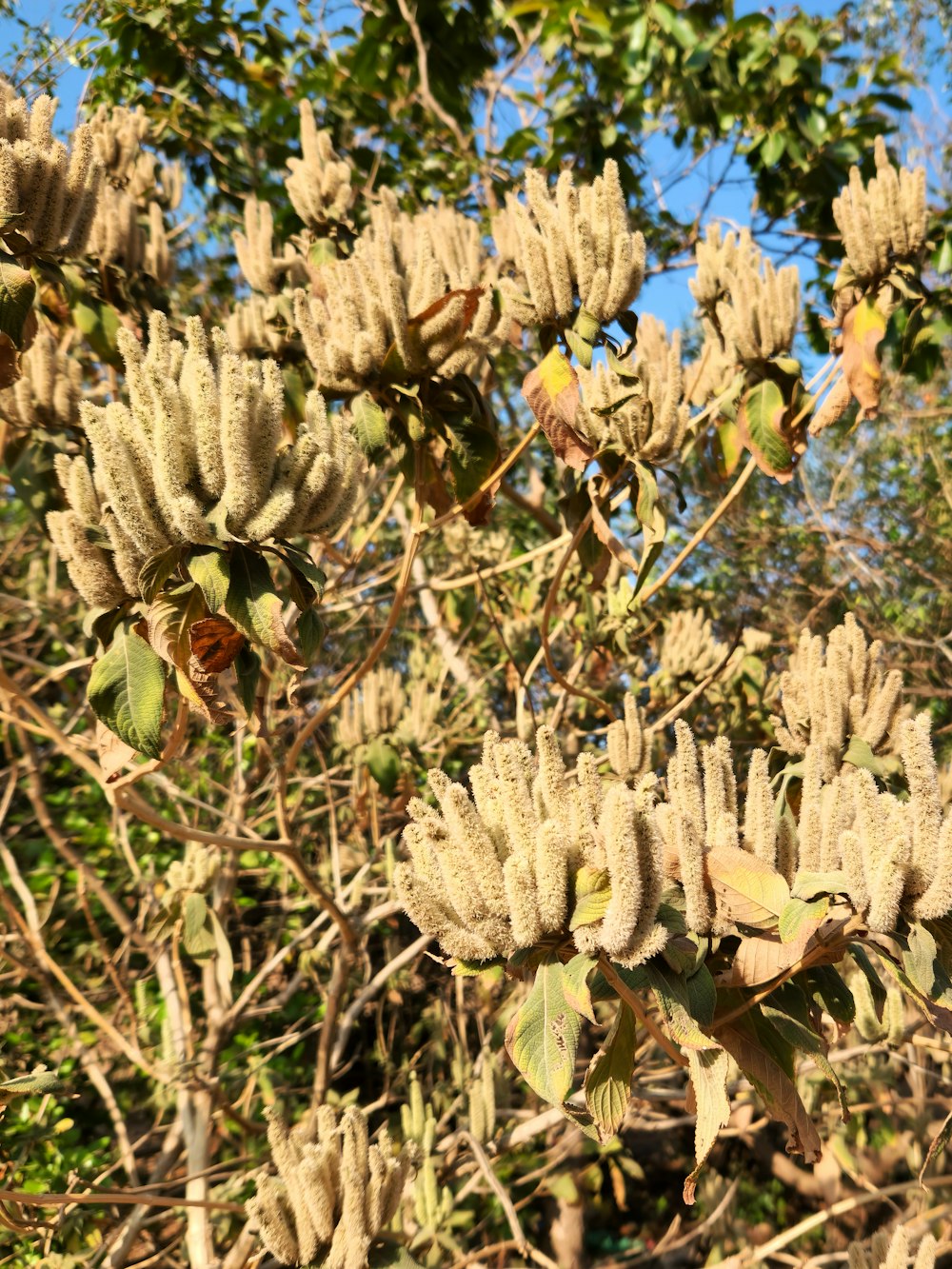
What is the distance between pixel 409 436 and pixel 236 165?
2926 mm

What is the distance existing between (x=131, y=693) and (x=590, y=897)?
31.9 inches

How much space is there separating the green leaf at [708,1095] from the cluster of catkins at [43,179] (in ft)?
5.74

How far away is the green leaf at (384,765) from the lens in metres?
3.22

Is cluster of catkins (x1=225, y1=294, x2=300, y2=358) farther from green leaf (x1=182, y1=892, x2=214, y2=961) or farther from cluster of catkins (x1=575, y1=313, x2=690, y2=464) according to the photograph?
green leaf (x1=182, y1=892, x2=214, y2=961)

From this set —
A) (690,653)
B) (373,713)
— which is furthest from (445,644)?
(690,653)

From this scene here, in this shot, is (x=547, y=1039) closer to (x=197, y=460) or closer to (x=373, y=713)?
(x=197, y=460)

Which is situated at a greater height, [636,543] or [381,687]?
[636,543]

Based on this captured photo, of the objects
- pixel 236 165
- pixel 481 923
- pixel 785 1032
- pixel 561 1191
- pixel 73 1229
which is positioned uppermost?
pixel 236 165

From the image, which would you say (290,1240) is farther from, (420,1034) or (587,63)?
(587,63)

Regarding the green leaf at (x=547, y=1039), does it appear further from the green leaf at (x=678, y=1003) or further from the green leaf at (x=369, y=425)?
the green leaf at (x=369, y=425)

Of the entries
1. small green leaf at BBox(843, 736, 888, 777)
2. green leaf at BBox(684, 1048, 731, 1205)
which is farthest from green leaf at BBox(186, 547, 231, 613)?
small green leaf at BBox(843, 736, 888, 777)

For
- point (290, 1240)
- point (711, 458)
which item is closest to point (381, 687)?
point (711, 458)

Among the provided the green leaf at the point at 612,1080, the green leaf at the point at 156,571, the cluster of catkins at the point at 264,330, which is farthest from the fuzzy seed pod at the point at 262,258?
the green leaf at the point at 612,1080

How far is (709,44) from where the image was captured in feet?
13.1
